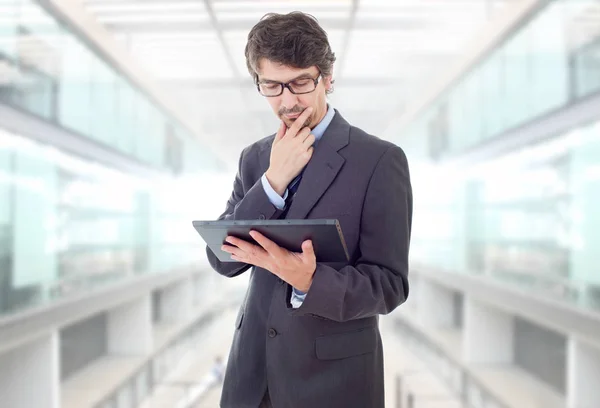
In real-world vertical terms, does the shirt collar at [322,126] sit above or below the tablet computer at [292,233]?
above

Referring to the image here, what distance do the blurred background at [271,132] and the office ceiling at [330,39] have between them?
0.12 ft

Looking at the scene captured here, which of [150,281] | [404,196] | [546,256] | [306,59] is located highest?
[306,59]

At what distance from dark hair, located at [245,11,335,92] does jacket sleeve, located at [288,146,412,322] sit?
0.98ft

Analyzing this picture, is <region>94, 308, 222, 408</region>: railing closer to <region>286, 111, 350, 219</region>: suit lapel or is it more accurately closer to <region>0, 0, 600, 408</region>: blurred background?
<region>0, 0, 600, 408</region>: blurred background

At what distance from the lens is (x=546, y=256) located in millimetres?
6070

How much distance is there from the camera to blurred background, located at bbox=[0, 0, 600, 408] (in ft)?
17.0

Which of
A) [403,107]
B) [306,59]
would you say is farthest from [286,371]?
[403,107]

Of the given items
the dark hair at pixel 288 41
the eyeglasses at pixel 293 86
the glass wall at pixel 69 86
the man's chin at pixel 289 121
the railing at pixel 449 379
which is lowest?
the railing at pixel 449 379

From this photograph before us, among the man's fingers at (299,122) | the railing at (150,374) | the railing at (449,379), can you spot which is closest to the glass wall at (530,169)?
the railing at (449,379)

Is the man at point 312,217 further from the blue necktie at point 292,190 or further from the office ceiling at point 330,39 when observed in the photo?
the office ceiling at point 330,39

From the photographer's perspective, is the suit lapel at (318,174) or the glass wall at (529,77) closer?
the suit lapel at (318,174)

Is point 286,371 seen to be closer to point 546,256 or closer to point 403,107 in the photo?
point 546,256

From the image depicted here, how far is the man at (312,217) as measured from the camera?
4.64 ft

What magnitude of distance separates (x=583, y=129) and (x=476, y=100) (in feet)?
12.1
